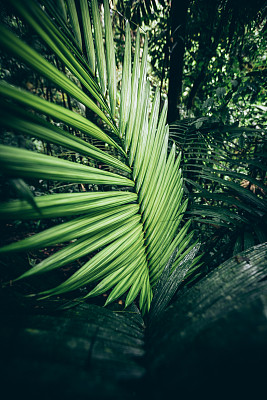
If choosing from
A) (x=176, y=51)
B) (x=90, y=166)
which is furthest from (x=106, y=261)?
(x=176, y=51)

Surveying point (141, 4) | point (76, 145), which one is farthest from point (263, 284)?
point (141, 4)

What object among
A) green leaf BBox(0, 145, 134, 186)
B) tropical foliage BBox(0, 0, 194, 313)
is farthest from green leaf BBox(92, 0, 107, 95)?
green leaf BBox(0, 145, 134, 186)

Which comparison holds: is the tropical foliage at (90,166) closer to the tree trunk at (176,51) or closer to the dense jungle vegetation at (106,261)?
the dense jungle vegetation at (106,261)

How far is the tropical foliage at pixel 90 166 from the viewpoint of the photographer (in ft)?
1.07

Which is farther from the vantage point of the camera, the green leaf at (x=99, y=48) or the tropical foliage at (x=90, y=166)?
the green leaf at (x=99, y=48)

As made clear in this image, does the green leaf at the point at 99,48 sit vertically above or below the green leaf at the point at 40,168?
above

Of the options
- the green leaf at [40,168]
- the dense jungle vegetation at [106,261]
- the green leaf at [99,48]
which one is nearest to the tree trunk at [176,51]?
the dense jungle vegetation at [106,261]

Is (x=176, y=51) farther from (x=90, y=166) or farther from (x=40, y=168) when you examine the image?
(x=40, y=168)

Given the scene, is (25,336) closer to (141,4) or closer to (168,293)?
(168,293)

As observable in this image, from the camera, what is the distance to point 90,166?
56 cm

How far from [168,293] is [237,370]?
14.5 inches

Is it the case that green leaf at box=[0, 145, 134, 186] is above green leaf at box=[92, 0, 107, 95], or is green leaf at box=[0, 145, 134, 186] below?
below

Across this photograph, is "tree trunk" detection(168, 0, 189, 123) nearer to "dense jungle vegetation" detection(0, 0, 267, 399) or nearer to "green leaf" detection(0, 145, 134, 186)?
"dense jungle vegetation" detection(0, 0, 267, 399)

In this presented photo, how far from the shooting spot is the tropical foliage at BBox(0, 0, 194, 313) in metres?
0.33
